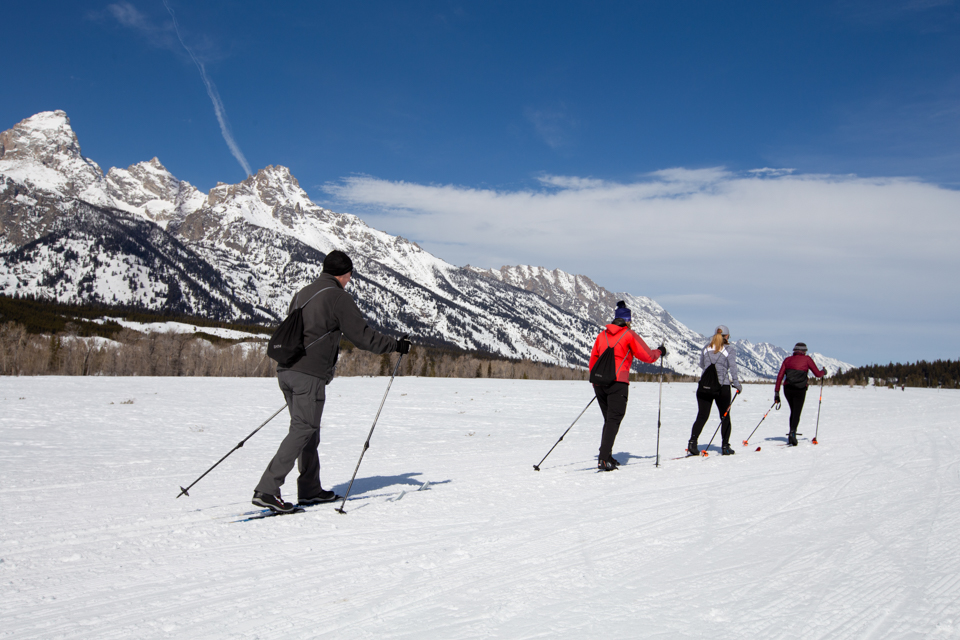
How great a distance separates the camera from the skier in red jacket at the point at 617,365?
8.25 meters

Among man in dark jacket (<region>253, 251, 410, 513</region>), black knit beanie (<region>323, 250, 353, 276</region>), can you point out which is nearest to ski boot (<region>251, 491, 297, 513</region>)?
man in dark jacket (<region>253, 251, 410, 513</region>)

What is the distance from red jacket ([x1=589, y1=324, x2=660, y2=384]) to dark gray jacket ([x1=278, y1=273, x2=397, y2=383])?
4.05m

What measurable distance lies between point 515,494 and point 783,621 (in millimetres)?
3608

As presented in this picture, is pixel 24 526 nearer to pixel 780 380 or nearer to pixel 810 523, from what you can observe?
pixel 810 523

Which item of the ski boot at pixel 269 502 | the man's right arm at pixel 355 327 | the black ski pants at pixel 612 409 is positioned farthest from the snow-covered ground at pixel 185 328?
the man's right arm at pixel 355 327

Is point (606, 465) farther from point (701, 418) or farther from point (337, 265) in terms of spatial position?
point (337, 265)

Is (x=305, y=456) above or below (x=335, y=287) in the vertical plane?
below

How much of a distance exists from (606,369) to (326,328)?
4500 millimetres

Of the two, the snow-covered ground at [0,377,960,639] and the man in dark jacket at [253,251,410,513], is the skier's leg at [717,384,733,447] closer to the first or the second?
the snow-covered ground at [0,377,960,639]

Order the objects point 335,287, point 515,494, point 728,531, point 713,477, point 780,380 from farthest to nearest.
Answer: point 780,380 → point 713,477 → point 515,494 → point 335,287 → point 728,531

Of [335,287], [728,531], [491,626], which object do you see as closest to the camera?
[491,626]

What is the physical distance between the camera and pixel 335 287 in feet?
18.2

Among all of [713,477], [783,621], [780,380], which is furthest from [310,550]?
[780,380]

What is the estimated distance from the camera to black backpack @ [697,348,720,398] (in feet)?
34.6
